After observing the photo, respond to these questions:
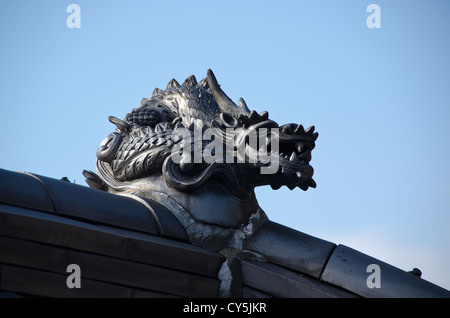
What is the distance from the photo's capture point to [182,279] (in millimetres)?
4637

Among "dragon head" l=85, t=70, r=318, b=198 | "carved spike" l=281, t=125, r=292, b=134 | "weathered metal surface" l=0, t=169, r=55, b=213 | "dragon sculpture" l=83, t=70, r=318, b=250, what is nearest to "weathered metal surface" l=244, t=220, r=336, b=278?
"dragon sculpture" l=83, t=70, r=318, b=250

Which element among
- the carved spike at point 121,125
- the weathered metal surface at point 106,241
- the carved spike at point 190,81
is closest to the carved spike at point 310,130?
the weathered metal surface at point 106,241

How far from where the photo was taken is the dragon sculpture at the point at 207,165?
516cm

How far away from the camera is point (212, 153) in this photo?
5.26m

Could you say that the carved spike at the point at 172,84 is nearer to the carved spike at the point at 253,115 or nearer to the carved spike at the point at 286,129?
the carved spike at the point at 253,115

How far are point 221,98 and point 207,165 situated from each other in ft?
2.93

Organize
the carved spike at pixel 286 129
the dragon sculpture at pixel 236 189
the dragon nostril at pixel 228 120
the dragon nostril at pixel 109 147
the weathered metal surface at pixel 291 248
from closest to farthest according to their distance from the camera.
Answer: the dragon sculpture at pixel 236 189 → the weathered metal surface at pixel 291 248 → the carved spike at pixel 286 129 → the dragon nostril at pixel 228 120 → the dragon nostril at pixel 109 147

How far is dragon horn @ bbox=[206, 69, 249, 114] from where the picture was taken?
19.1 feet

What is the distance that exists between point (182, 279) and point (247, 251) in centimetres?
66
